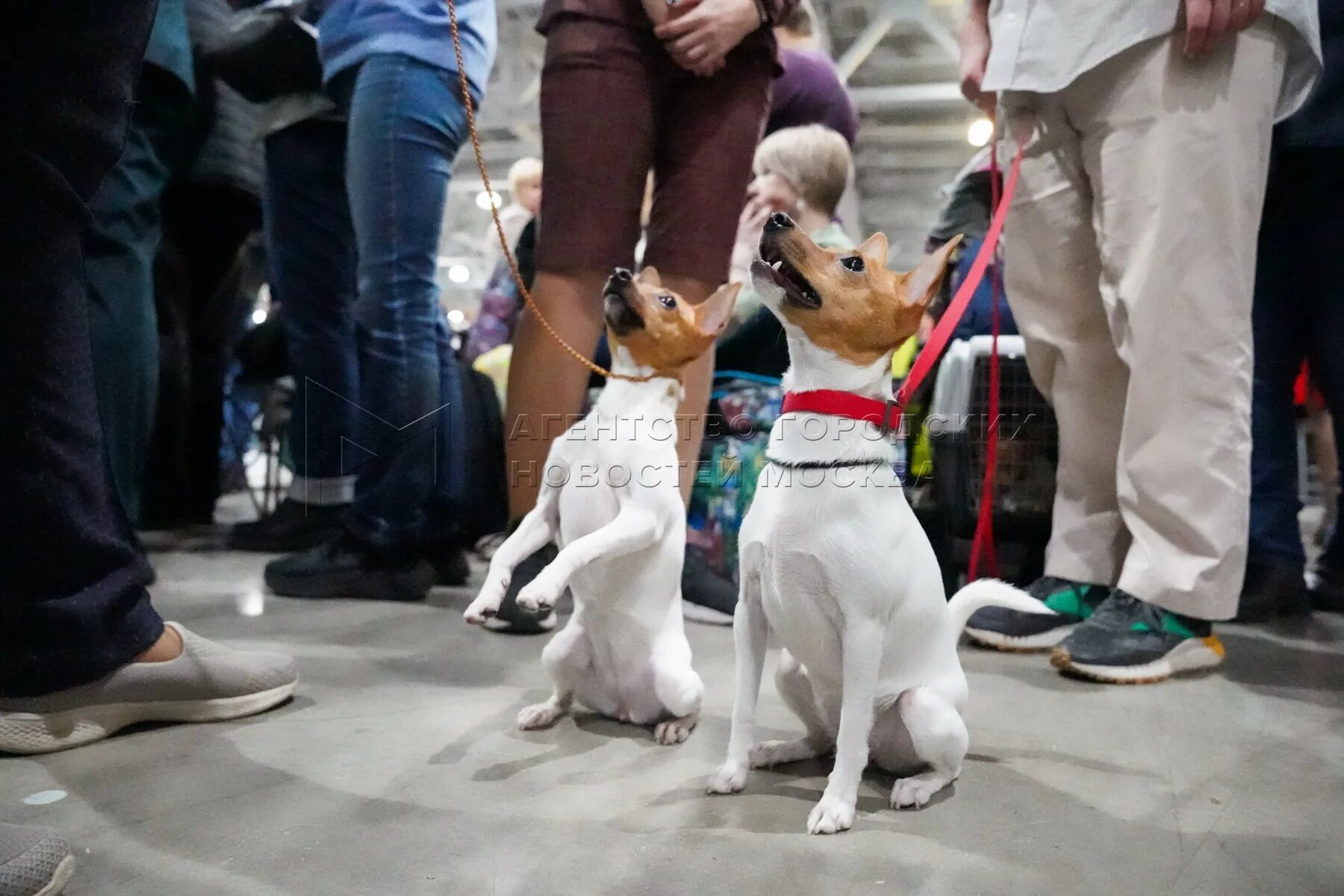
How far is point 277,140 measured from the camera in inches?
98.3

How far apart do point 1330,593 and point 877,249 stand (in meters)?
2.12

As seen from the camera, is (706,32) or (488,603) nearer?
(488,603)

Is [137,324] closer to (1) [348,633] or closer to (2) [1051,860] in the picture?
(1) [348,633]

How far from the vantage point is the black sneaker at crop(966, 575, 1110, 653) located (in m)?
2.02

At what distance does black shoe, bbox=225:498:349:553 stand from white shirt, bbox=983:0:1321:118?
2269mm

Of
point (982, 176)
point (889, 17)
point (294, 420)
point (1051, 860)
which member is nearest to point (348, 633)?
point (294, 420)

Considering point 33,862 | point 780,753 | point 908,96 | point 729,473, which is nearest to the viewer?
point 33,862

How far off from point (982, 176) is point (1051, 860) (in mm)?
2453

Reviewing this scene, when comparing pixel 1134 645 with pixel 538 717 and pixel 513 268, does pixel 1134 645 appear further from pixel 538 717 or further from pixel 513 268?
pixel 513 268

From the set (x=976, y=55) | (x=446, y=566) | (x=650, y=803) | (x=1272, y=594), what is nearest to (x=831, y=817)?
(x=650, y=803)

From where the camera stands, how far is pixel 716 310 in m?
1.57

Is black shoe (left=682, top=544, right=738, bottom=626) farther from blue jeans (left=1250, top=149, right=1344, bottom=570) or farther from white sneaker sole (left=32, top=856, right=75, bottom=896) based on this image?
blue jeans (left=1250, top=149, right=1344, bottom=570)

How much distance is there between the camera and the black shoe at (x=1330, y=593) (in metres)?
2.57

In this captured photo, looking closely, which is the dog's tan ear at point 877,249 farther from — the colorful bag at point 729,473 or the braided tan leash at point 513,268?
the colorful bag at point 729,473
